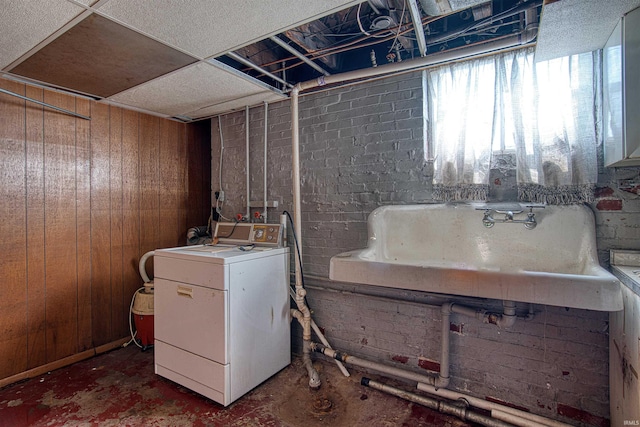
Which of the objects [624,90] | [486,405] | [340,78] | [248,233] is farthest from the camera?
[248,233]

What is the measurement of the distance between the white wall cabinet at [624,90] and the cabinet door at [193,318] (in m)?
2.07

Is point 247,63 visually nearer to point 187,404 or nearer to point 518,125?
point 518,125

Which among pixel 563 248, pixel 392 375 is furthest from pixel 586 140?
pixel 392 375

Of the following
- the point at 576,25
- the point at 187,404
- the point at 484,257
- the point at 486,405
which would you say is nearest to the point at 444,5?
the point at 576,25

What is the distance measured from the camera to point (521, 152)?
1.71m

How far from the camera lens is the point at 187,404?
197 cm

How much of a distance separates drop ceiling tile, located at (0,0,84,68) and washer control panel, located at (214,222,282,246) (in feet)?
5.24

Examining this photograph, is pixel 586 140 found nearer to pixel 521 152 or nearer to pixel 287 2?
pixel 521 152

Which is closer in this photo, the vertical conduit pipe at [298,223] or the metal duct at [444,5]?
the metal duct at [444,5]

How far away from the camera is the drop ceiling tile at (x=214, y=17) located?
4.55 feet

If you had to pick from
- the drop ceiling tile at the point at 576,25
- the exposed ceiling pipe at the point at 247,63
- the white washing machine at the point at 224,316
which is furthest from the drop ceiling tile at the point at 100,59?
the drop ceiling tile at the point at 576,25

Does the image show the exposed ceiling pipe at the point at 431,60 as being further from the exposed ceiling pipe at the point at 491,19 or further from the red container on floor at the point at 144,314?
the red container on floor at the point at 144,314

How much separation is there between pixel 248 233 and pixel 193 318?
752 mm

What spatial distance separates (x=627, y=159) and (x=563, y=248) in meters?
→ 0.53
